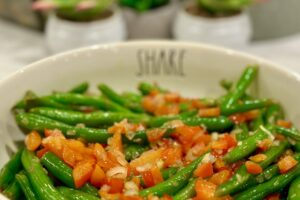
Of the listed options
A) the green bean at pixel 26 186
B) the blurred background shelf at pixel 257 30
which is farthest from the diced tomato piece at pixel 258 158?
the blurred background shelf at pixel 257 30

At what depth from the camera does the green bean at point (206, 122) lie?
1345 millimetres

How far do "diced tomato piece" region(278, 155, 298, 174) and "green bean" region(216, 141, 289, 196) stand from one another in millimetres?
30

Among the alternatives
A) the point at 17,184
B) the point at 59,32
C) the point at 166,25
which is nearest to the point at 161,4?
the point at 166,25

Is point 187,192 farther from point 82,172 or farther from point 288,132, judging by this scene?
point 288,132

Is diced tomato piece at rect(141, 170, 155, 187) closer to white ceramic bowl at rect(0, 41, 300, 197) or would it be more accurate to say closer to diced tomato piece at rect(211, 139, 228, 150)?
diced tomato piece at rect(211, 139, 228, 150)

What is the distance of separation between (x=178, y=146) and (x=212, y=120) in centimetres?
14

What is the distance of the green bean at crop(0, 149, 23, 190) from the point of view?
1193mm

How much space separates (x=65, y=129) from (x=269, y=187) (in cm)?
56

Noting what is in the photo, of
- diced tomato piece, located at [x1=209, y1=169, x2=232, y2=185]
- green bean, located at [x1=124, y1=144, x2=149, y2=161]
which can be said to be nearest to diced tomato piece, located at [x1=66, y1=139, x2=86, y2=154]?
green bean, located at [x1=124, y1=144, x2=149, y2=161]

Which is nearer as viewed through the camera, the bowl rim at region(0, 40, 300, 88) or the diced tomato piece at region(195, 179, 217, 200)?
the diced tomato piece at region(195, 179, 217, 200)

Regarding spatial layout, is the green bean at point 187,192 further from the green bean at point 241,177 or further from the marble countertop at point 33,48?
the marble countertop at point 33,48

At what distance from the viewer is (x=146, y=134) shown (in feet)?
4.24

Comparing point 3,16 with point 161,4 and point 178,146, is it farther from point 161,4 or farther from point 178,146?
point 178,146

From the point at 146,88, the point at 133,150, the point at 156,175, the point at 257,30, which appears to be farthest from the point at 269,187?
the point at 257,30
